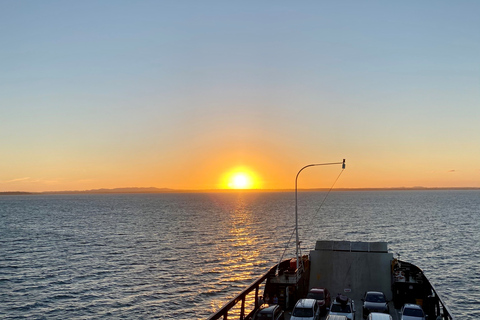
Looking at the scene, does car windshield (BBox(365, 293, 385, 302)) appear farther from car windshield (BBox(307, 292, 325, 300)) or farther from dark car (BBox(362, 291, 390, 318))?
car windshield (BBox(307, 292, 325, 300))

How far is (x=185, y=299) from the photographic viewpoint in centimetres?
4997

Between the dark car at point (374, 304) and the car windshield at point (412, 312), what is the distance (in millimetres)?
1836

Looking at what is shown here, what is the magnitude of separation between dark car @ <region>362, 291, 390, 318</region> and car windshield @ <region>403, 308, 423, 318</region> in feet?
6.02

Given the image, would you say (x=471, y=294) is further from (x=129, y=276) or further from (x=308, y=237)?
(x=308, y=237)

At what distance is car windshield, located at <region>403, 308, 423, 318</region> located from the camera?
25.2m


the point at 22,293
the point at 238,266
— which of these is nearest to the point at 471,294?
the point at 238,266

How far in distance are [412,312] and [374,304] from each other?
9.39ft

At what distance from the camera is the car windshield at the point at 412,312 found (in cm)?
2522

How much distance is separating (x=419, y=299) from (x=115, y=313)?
96.2 feet

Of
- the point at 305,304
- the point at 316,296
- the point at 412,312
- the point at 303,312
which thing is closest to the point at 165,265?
the point at 316,296

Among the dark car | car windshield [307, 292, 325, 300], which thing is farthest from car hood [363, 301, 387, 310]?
car windshield [307, 292, 325, 300]

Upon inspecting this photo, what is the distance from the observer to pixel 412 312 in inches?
1005

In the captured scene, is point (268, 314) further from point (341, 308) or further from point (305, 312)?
point (341, 308)

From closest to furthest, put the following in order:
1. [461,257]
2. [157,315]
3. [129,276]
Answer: [157,315], [129,276], [461,257]
